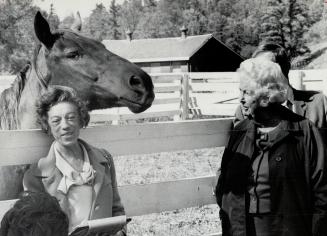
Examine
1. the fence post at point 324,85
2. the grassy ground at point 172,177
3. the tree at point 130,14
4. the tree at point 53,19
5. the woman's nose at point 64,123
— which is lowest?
the grassy ground at point 172,177

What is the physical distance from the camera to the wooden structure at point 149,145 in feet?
5.81

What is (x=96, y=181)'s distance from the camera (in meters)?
1.57

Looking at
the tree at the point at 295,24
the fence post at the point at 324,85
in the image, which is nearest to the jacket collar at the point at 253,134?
the tree at the point at 295,24

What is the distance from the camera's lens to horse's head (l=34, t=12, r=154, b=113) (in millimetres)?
2309

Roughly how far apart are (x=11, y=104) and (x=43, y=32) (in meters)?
0.39

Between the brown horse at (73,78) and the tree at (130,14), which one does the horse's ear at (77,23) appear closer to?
the brown horse at (73,78)

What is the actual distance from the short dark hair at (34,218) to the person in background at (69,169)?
22cm

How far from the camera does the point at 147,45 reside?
404cm

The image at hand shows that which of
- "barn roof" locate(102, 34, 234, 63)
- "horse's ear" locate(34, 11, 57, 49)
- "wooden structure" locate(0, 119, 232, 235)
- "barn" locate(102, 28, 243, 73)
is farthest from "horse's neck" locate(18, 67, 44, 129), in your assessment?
"barn roof" locate(102, 34, 234, 63)

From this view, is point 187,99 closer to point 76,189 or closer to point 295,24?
point 295,24

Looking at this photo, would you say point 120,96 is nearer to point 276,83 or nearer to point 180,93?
point 276,83

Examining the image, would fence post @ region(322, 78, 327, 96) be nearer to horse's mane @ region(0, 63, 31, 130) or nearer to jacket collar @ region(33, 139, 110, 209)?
horse's mane @ region(0, 63, 31, 130)

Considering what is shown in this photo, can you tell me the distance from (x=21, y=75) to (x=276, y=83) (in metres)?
1.26

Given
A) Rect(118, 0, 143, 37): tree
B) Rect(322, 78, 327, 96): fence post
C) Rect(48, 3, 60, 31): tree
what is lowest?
Rect(322, 78, 327, 96): fence post
